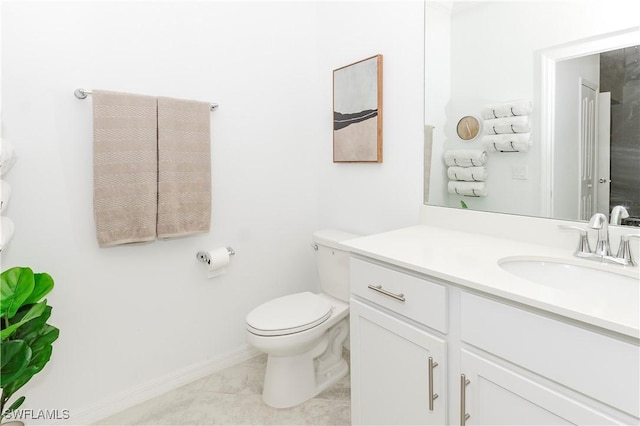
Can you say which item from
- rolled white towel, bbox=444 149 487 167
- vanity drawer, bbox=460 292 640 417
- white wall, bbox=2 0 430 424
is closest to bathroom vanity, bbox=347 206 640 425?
vanity drawer, bbox=460 292 640 417

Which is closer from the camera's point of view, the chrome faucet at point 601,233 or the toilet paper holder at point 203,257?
the chrome faucet at point 601,233

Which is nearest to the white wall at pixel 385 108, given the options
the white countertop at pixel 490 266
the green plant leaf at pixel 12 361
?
the white countertop at pixel 490 266

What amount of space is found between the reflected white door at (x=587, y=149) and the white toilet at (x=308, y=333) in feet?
3.41

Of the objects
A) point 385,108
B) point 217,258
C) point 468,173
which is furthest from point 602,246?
point 217,258

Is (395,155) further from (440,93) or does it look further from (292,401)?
(292,401)

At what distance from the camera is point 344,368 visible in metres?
2.03

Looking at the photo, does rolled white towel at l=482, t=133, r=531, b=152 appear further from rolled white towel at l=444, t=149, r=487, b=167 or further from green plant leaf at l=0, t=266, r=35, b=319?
green plant leaf at l=0, t=266, r=35, b=319

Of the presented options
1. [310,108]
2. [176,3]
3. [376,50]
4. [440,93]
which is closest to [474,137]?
[440,93]

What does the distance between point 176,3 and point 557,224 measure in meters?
1.90

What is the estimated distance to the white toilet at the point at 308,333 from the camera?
65.7 inches

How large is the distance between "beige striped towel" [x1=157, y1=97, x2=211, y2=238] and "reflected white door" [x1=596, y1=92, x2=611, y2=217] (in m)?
1.60

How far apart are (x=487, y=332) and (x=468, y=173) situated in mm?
809

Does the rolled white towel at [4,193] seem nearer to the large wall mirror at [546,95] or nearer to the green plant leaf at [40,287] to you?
the green plant leaf at [40,287]

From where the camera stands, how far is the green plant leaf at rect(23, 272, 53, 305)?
1.30 meters
